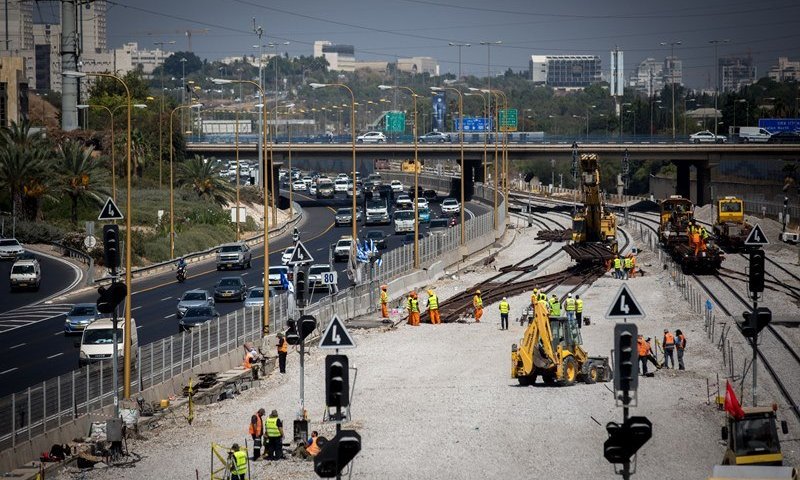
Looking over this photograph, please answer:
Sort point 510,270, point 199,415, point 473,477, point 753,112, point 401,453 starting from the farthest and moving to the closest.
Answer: point 753,112 < point 510,270 < point 199,415 < point 401,453 < point 473,477

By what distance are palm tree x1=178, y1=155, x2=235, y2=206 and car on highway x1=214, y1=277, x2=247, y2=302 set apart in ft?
172

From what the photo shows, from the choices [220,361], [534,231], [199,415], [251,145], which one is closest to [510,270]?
[534,231]

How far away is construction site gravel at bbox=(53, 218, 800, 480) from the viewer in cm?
2898

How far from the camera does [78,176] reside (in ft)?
270

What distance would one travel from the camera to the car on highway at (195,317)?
49.3m

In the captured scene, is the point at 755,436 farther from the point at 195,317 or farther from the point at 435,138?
the point at 435,138

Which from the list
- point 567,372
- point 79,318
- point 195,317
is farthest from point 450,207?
point 567,372

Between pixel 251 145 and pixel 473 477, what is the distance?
105 meters

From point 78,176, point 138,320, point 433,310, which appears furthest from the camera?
point 78,176

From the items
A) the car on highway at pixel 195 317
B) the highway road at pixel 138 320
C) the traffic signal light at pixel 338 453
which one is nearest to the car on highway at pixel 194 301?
the highway road at pixel 138 320

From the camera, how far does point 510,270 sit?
75.7 meters

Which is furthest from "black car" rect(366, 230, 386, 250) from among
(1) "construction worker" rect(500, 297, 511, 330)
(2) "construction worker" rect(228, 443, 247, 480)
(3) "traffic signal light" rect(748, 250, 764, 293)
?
(2) "construction worker" rect(228, 443, 247, 480)

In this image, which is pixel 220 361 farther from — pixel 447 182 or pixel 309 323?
pixel 447 182

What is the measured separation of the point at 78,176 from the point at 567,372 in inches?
2025
